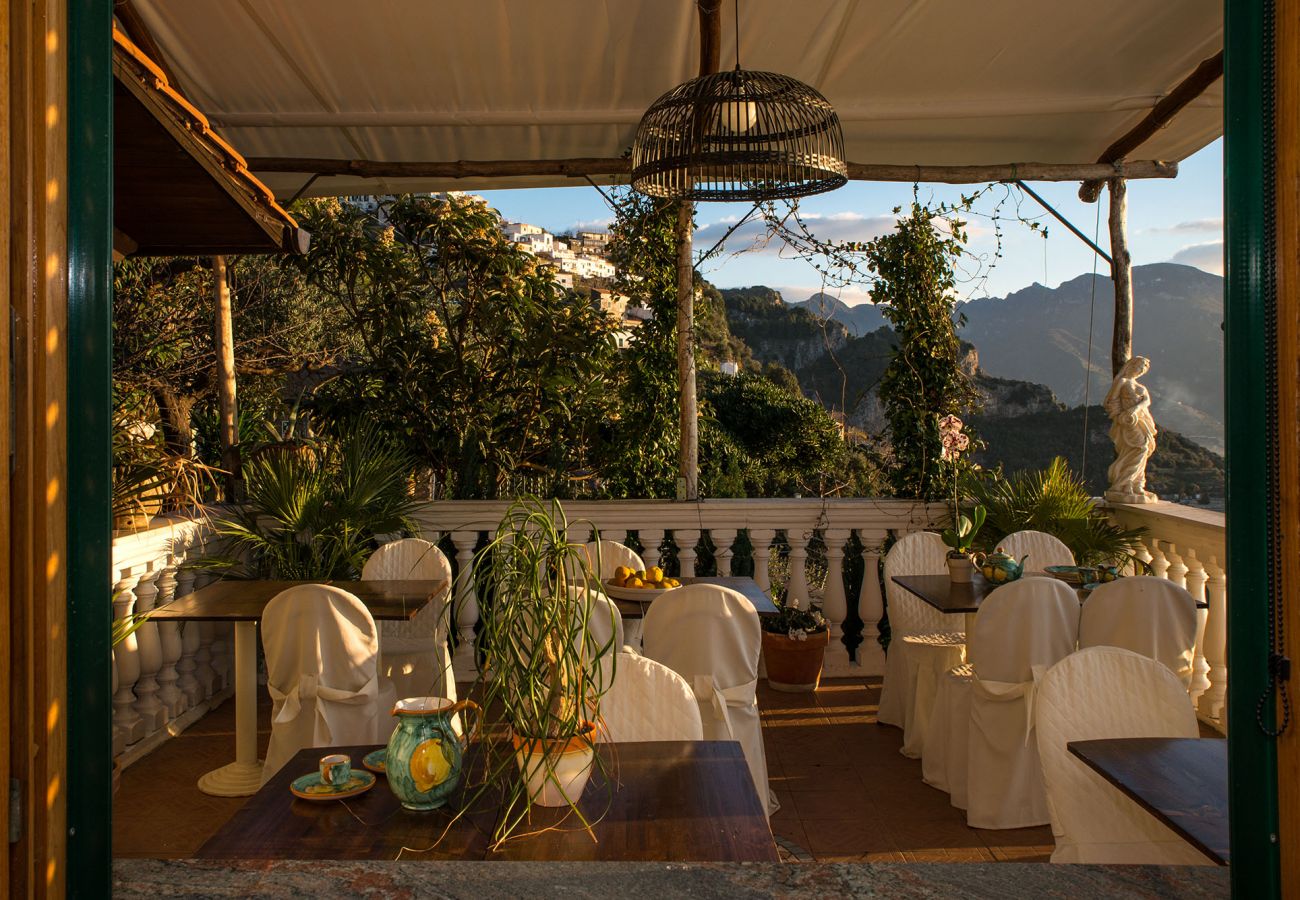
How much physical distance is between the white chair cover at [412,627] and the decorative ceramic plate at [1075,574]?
2.55 meters

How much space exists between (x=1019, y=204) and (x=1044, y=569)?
238 centimetres

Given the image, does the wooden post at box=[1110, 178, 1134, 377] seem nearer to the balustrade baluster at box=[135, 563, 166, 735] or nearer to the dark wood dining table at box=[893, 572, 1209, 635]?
the dark wood dining table at box=[893, 572, 1209, 635]

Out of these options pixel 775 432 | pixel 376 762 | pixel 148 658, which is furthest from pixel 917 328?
pixel 775 432

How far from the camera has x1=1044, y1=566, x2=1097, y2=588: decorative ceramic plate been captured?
430 centimetres

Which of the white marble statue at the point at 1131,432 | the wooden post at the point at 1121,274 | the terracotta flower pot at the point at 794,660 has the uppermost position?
the wooden post at the point at 1121,274

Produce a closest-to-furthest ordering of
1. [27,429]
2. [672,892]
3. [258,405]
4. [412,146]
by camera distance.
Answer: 1. [27,429]
2. [672,892]
3. [412,146]
4. [258,405]

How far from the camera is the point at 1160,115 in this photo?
5.18 meters

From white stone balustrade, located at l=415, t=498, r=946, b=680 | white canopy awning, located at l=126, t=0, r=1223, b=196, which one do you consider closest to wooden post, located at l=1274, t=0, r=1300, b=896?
white canopy awning, located at l=126, t=0, r=1223, b=196

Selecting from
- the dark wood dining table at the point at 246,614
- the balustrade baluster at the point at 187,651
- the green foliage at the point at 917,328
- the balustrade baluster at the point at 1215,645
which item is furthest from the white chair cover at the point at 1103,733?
the balustrade baluster at the point at 187,651

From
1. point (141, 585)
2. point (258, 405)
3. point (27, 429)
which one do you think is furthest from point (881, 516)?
point (258, 405)

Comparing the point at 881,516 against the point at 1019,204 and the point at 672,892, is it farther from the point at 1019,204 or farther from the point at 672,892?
the point at 672,892

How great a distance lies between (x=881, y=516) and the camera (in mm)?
5875

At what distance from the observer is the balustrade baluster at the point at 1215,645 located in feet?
15.2

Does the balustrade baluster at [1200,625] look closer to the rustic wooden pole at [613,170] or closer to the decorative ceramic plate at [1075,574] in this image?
the decorative ceramic plate at [1075,574]
